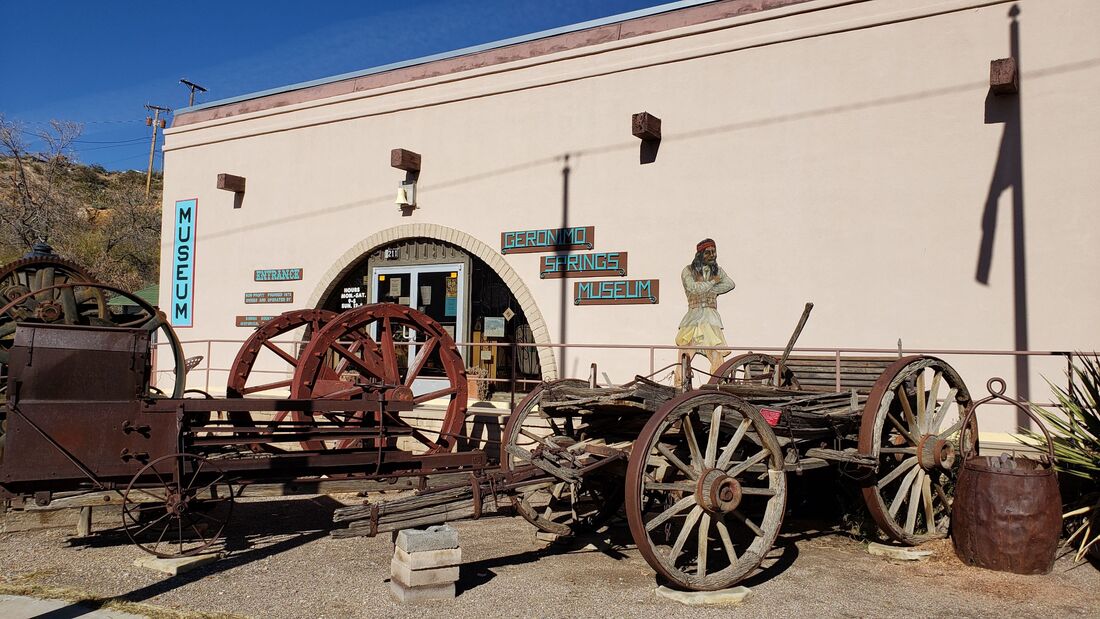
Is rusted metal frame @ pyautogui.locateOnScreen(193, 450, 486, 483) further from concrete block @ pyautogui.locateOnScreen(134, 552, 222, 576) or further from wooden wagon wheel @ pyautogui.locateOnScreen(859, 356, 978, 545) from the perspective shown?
wooden wagon wheel @ pyautogui.locateOnScreen(859, 356, 978, 545)

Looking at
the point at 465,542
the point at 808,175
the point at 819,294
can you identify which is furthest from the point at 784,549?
the point at 808,175

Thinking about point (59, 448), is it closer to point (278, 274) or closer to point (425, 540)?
point (425, 540)

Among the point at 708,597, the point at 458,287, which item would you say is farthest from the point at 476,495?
the point at 458,287

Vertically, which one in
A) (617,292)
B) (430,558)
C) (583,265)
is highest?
(583,265)

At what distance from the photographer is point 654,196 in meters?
11.0

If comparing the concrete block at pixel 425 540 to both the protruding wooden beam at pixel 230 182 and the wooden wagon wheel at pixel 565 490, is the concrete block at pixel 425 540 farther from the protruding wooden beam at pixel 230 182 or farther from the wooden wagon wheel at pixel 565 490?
the protruding wooden beam at pixel 230 182

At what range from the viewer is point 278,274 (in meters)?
14.3

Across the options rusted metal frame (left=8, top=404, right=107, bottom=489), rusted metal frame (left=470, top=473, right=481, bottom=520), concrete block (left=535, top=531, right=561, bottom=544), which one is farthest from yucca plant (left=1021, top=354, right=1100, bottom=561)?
rusted metal frame (left=8, top=404, right=107, bottom=489)

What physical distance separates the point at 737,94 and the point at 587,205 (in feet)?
7.92

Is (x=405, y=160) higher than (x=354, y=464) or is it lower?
higher

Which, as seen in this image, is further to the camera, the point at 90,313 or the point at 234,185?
the point at 234,185

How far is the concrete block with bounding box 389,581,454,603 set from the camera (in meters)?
5.23

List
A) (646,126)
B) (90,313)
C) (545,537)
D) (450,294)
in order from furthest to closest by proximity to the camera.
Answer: (450,294)
(646,126)
(90,313)
(545,537)

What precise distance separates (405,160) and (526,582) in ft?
27.5
